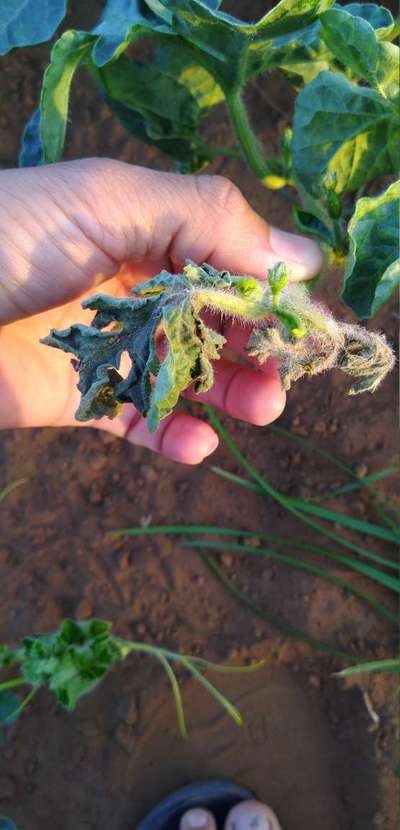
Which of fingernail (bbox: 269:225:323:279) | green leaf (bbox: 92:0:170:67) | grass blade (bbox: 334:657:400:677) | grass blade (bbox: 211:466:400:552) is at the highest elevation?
green leaf (bbox: 92:0:170:67)

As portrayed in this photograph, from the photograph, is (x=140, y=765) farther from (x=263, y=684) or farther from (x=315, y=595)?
(x=315, y=595)

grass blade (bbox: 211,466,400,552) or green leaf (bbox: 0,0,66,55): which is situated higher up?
green leaf (bbox: 0,0,66,55)

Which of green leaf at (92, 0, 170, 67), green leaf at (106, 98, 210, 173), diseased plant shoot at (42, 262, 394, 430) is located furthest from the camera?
green leaf at (106, 98, 210, 173)

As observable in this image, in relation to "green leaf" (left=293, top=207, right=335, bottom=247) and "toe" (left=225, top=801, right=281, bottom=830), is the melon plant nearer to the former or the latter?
"green leaf" (left=293, top=207, right=335, bottom=247)

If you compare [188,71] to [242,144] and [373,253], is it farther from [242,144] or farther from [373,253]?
[373,253]

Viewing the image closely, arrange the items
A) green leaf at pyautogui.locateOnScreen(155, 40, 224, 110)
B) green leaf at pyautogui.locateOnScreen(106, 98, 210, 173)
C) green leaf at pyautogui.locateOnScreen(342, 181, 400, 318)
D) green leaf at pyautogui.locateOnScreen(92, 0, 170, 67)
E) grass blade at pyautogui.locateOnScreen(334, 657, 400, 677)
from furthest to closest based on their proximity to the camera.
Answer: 1. grass blade at pyautogui.locateOnScreen(334, 657, 400, 677)
2. green leaf at pyautogui.locateOnScreen(106, 98, 210, 173)
3. green leaf at pyautogui.locateOnScreen(155, 40, 224, 110)
4. green leaf at pyautogui.locateOnScreen(92, 0, 170, 67)
5. green leaf at pyautogui.locateOnScreen(342, 181, 400, 318)

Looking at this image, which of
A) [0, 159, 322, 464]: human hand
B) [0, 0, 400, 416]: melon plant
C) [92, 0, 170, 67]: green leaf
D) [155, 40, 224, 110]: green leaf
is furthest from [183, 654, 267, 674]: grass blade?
[92, 0, 170, 67]: green leaf

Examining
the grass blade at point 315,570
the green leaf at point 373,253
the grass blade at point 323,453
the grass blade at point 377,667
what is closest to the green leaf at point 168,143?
the green leaf at point 373,253
